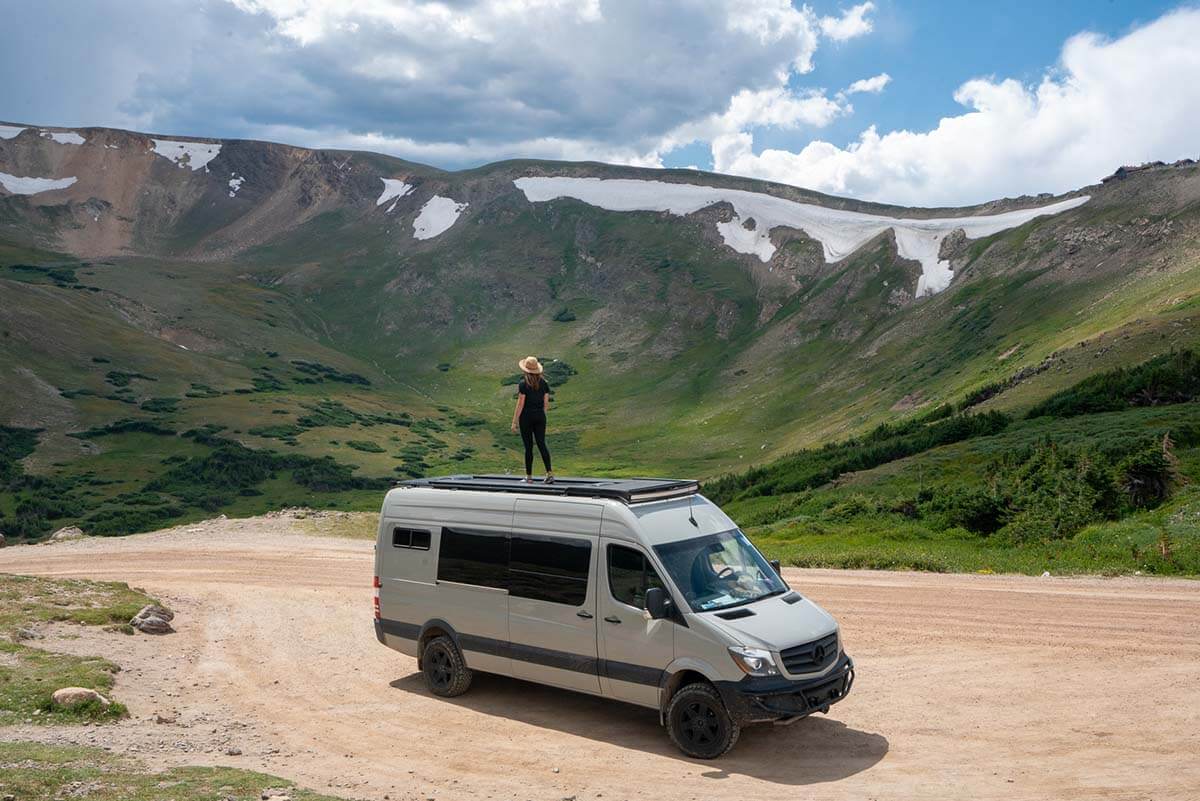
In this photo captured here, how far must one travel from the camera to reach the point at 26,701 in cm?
1262

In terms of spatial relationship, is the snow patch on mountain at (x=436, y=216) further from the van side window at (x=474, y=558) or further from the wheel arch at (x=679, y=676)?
the wheel arch at (x=679, y=676)

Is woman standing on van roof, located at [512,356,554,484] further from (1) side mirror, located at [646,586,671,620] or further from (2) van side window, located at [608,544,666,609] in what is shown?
(1) side mirror, located at [646,586,671,620]

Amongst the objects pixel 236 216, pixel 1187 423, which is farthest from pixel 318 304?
pixel 1187 423

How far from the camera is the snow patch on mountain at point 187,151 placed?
19062cm

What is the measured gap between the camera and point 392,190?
17888cm

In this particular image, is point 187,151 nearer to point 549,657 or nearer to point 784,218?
point 784,218

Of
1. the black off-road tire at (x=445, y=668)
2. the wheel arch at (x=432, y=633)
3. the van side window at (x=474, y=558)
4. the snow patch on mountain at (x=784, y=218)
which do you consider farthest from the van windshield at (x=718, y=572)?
the snow patch on mountain at (x=784, y=218)

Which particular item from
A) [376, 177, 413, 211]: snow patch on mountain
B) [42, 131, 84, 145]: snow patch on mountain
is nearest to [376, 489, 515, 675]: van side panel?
[376, 177, 413, 211]: snow patch on mountain

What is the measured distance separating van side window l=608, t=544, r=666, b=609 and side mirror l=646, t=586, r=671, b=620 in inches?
8.8

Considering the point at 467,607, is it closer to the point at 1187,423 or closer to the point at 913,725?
the point at 913,725

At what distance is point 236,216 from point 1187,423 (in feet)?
601

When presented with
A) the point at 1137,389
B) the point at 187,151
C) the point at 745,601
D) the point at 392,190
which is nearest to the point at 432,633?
the point at 745,601

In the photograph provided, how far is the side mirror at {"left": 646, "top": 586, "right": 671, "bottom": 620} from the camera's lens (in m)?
11.1

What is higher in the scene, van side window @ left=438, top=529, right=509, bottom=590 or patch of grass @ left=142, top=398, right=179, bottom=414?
patch of grass @ left=142, top=398, right=179, bottom=414
